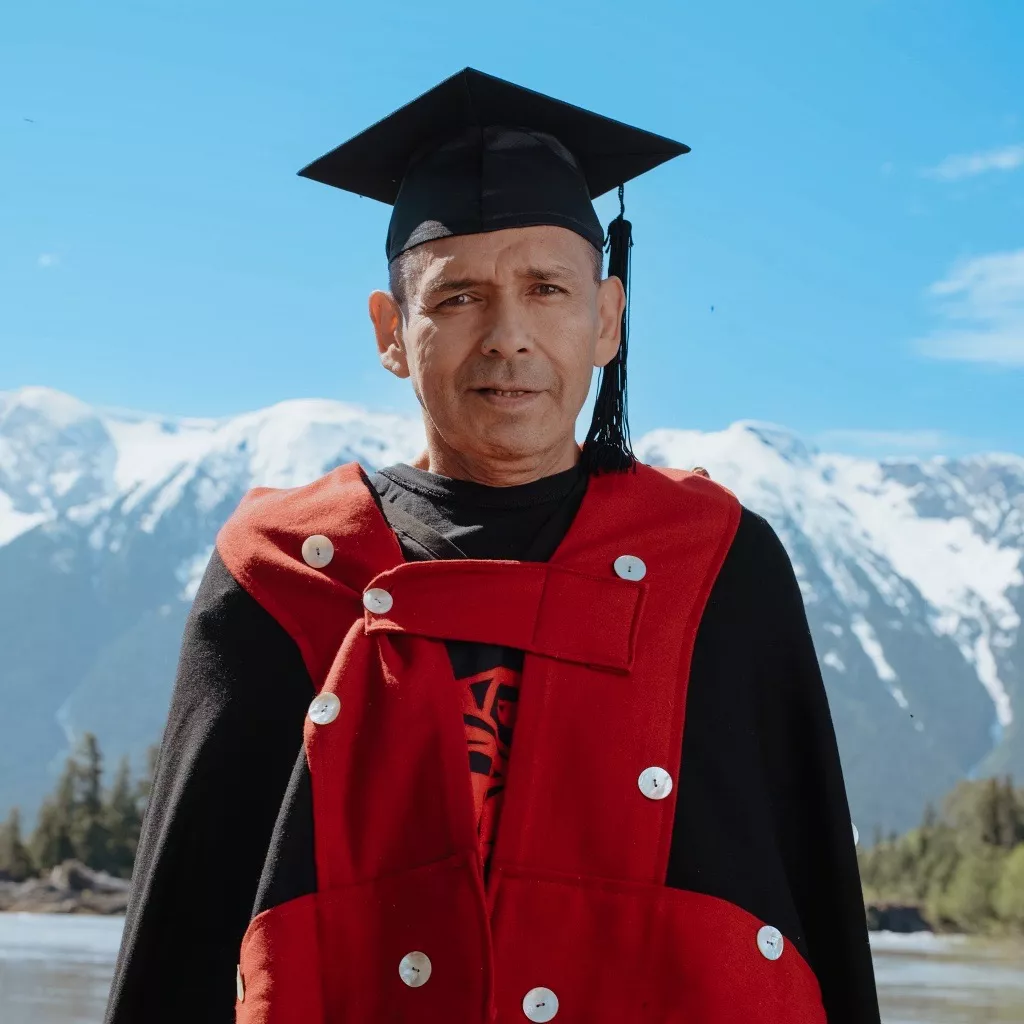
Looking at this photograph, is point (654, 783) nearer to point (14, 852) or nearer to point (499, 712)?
point (499, 712)

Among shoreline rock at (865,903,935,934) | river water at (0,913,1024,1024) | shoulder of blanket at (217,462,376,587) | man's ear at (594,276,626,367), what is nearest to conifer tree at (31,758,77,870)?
river water at (0,913,1024,1024)

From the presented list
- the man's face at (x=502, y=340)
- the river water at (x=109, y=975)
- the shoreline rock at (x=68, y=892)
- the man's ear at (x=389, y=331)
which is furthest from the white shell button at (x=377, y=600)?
the shoreline rock at (x=68, y=892)

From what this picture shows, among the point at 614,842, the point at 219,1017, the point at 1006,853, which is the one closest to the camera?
the point at 614,842

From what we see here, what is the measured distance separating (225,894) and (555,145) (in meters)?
1.26

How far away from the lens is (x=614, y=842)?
6.40ft

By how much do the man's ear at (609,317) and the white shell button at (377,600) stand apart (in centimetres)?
52

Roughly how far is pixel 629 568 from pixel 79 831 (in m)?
12.6

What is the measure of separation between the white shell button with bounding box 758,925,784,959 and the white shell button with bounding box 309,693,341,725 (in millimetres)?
655

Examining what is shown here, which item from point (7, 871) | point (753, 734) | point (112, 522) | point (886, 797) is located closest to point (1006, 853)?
point (7, 871)

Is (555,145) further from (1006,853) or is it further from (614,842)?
(1006,853)

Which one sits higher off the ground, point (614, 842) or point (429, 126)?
point (429, 126)

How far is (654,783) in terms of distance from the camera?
6.50 ft

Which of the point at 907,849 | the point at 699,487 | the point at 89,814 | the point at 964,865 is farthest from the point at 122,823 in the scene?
the point at 699,487

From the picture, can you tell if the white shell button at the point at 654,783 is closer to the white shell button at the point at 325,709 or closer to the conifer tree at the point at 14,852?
the white shell button at the point at 325,709
